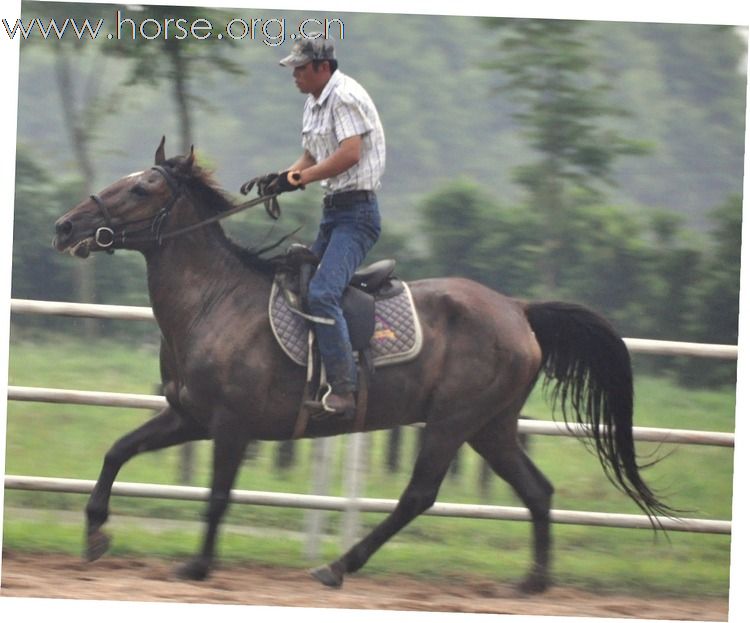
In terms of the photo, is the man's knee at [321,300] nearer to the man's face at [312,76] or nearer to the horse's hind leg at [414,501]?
the horse's hind leg at [414,501]

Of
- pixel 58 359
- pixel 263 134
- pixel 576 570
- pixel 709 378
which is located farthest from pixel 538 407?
pixel 263 134

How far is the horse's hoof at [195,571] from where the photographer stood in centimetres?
589

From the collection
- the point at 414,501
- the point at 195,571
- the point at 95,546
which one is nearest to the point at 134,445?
the point at 95,546

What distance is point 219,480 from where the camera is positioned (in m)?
5.86

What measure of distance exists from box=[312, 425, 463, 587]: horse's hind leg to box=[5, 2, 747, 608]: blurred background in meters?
0.62

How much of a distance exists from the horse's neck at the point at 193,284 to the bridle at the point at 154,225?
56 millimetres

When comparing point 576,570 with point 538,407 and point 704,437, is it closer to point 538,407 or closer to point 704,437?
point 704,437

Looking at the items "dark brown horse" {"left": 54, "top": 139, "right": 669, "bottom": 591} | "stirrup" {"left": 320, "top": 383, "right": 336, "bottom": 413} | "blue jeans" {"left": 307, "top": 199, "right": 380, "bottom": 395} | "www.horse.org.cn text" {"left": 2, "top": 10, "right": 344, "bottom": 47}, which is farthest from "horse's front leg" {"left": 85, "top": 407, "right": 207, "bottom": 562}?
"www.horse.org.cn text" {"left": 2, "top": 10, "right": 344, "bottom": 47}

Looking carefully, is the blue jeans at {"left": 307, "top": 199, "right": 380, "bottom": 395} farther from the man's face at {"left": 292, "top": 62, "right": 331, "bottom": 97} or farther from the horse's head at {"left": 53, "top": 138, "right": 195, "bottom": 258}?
the horse's head at {"left": 53, "top": 138, "right": 195, "bottom": 258}

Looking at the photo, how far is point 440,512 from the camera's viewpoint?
6.49 m

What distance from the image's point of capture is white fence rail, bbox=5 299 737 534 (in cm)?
645

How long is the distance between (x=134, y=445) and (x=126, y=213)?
1231 millimetres

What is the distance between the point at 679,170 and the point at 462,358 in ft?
26.9

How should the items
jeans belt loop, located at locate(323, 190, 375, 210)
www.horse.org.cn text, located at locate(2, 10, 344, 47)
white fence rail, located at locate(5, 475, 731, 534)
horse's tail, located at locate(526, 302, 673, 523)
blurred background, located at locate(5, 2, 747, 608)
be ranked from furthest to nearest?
www.horse.org.cn text, located at locate(2, 10, 344, 47) → blurred background, located at locate(5, 2, 747, 608) → white fence rail, located at locate(5, 475, 731, 534) → horse's tail, located at locate(526, 302, 673, 523) → jeans belt loop, located at locate(323, 190, 375, 210)
